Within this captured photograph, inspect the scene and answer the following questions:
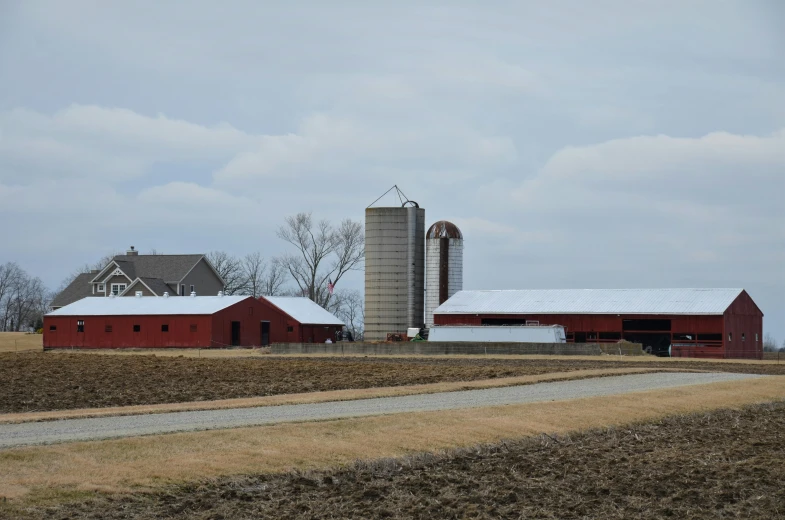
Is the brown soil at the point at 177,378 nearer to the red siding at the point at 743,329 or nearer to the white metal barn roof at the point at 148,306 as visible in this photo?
the red siding at the point at 743,329

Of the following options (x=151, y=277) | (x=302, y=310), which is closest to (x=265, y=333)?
(x=302, y=310)

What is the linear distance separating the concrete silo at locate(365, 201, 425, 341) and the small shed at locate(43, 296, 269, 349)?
929 cm

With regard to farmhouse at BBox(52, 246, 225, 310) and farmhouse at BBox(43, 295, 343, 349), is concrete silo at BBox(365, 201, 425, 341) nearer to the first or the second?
farmhouse at BBox(43, 295, 343, 349)

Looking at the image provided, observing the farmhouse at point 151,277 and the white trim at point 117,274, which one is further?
the white trim at point 117,274

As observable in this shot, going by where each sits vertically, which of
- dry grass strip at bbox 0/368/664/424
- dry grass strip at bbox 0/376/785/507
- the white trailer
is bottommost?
dry grass strip at bbox 0/376/785/507

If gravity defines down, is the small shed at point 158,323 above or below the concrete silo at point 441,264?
below

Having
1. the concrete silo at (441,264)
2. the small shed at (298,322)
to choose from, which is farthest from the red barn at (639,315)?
the small shed at (298,322)

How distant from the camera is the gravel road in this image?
62.9ft

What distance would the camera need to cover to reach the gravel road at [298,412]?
19.2 metres

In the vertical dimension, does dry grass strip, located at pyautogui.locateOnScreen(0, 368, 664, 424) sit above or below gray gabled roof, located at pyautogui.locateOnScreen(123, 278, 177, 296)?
below

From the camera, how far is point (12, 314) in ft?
470

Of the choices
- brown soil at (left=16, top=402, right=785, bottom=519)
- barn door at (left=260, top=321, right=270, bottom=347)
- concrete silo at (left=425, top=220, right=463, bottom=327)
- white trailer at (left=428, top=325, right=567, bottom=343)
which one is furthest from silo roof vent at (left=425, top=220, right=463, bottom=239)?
brown soil at (left=16, top=402, right=785, bottom=519)

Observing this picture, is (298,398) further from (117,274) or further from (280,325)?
(117,274)

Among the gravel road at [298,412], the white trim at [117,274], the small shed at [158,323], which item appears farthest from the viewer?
the white trim at [117,274]
